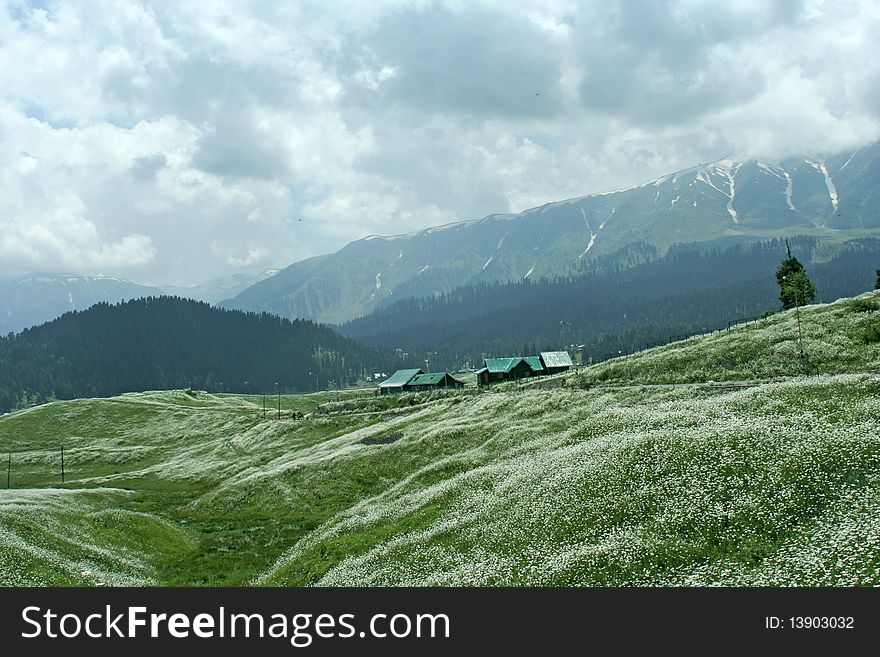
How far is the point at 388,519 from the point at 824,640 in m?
33.2

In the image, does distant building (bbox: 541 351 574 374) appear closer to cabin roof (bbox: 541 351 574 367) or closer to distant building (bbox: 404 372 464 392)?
cabin roof (bbox: 541 351 574 367)

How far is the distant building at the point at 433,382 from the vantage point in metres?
189

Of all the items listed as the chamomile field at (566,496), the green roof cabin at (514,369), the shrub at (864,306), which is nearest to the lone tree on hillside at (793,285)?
the chamomile field at (566,496)

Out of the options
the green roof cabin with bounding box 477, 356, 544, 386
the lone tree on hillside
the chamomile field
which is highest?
the lone tree on hillside

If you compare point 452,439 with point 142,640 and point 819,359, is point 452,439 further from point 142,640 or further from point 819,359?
point 142,640

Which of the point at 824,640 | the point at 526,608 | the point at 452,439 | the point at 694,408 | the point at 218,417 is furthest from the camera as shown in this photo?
the point at 218,417

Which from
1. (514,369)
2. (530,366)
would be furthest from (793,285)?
(514,369)

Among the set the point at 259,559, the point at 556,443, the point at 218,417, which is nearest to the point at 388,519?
the point at 259,559

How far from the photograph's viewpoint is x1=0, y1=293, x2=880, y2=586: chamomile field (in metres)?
27.1

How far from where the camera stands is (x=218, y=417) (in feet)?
558

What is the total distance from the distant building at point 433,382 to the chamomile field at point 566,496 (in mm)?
91222

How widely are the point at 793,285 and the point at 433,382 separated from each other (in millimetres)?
107486

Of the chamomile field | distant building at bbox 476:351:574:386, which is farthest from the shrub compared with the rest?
distant building at bbox 476:351:574:386

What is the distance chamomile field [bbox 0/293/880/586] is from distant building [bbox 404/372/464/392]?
91222mm
